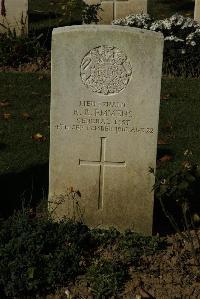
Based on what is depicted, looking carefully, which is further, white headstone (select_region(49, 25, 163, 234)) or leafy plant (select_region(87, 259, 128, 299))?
white headstone (select_region(49, 25, 163, 234))

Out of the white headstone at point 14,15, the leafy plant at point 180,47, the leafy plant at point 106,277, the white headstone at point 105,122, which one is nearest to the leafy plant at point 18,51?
the white headstone at point 14,15

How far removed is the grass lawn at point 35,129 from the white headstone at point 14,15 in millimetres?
1189

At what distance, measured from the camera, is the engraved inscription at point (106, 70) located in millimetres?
5102

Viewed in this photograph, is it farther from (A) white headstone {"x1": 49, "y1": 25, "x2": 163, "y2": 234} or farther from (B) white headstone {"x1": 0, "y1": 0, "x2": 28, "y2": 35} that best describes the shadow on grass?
(B) white headstone {"x1": 0, "y1": 0, "x2": 28, "y2": 35}

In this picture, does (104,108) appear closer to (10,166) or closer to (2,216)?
(2,216)

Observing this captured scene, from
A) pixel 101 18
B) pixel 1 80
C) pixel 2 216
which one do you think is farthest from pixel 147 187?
pixel 101 18

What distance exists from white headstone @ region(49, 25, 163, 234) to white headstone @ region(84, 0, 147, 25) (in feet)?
19.8

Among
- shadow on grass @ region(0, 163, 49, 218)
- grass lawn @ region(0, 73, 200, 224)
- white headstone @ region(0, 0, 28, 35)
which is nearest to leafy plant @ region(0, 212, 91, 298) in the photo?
shadow on grass @ region(0, 163, 49, 218)

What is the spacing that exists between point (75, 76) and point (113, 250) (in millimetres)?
1355

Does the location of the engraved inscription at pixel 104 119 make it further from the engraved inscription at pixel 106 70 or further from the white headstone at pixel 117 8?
the white headstone at pixel 117 8

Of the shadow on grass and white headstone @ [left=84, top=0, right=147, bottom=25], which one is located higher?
white headstone @ [left=84, top=0, right=147, bottom=25]

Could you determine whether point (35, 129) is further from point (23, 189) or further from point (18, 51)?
point (18, 51)

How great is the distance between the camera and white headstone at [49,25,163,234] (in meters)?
5.07

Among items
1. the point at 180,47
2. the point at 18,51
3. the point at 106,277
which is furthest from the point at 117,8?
the point at 106,277
